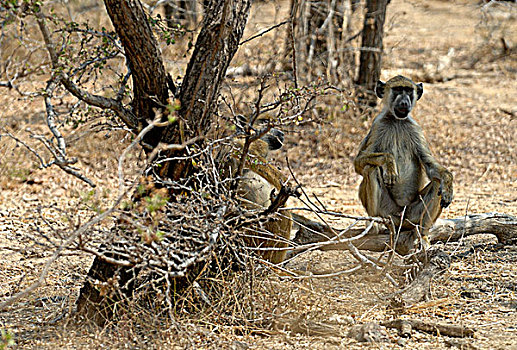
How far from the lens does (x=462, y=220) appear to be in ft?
19.4

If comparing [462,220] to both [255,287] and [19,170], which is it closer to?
[255,287]

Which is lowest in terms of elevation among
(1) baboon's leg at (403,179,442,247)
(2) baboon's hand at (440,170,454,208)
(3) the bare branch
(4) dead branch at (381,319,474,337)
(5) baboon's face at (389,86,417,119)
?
(4) dead branch at (381,319,474,337)

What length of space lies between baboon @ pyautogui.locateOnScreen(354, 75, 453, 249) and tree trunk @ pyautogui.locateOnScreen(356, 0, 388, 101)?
14.5 ft

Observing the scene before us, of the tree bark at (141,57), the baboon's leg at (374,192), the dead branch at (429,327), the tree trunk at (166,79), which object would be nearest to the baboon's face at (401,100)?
the baboon's leg at (374,192)

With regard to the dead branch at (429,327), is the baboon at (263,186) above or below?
above

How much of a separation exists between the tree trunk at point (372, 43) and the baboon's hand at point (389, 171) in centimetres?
474

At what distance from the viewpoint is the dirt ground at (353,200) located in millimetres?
3982

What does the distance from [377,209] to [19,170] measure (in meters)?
5.36

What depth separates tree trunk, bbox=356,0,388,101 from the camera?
1015 centimetres

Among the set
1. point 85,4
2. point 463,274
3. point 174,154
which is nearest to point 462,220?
point 463,274

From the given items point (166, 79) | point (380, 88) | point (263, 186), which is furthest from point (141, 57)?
point (380, 88)

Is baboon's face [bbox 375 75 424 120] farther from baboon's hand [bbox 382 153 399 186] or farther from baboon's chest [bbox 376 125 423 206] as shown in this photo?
baboon's hand [bbox 382 153 399 186]

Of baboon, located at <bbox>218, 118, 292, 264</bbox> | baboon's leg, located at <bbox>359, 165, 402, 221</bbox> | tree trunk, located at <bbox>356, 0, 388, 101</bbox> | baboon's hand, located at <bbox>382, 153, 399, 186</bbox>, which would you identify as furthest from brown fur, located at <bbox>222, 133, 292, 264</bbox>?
tree trunk, located at <bbox>356, 0, 388, 101</bbox>

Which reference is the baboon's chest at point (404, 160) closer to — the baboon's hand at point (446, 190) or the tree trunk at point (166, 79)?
the baboon's hand at point (446, 190)
